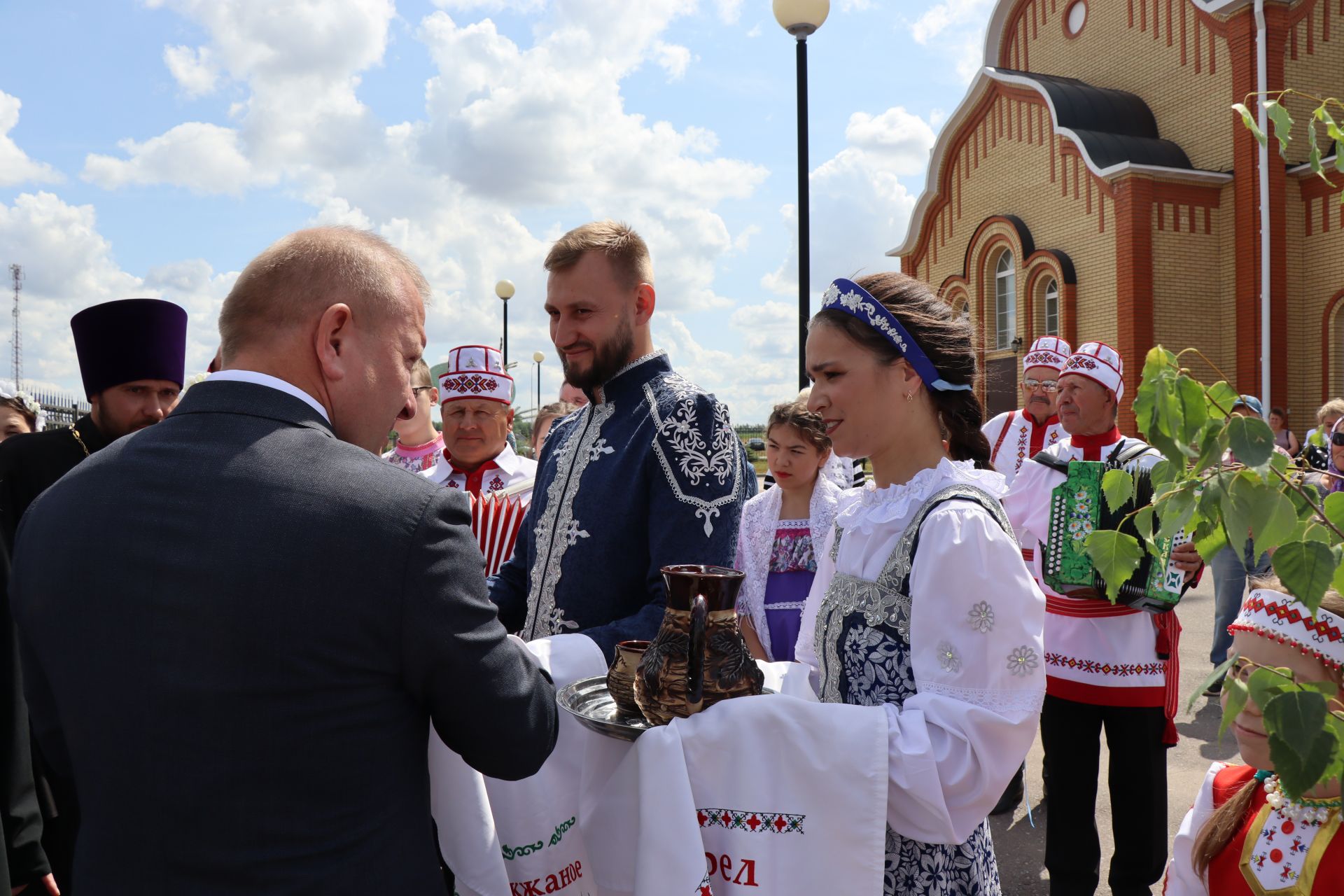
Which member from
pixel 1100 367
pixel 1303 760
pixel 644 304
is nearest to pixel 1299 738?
pixel 1303 760

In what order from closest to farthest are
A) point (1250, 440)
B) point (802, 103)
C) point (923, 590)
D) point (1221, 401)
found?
point (1250, 440) → point (1221, 401) → point (923, 590) → point (802, 103)

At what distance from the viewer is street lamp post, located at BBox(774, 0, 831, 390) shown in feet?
21.3

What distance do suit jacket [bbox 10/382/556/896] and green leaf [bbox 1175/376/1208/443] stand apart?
102cm

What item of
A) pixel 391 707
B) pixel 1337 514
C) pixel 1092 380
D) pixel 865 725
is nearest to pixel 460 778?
pixel 391 707

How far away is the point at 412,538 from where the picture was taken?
1451 mm

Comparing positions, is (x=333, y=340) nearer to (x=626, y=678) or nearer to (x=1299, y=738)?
(x=626, y=678)

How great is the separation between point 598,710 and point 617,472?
0.79 metres

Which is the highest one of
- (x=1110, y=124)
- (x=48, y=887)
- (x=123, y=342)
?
(x=1110, y=124)

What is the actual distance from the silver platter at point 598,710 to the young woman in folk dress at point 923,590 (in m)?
0.30

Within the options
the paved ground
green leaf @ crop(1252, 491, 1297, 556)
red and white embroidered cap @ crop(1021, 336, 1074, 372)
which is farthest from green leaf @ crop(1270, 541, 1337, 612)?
red and white embroidered cap @ crop(1021, 336, 1074, 372)

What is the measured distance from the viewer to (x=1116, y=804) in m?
4.04

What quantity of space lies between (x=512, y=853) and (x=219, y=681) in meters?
0.84

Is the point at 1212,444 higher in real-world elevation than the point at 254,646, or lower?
higher

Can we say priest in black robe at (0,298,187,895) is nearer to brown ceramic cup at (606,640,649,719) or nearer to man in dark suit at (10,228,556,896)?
man in dark suit at (10,228,556,896)
